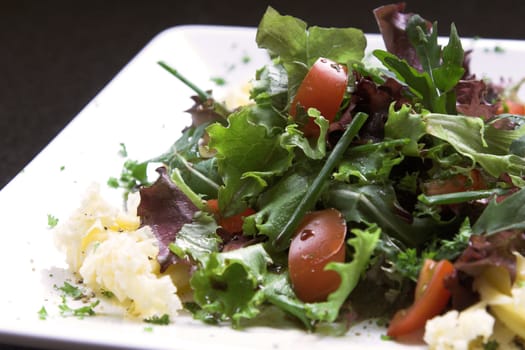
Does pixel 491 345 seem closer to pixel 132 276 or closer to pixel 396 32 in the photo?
pixel 132 276

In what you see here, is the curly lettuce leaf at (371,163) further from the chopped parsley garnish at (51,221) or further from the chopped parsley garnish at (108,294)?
the chopped parsley garnish at (51,221)

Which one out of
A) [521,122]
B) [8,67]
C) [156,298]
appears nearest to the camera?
[156,298]

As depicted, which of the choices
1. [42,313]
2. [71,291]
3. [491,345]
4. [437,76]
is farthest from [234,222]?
[491,345]

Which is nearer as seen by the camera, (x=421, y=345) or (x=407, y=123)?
(x=421, y=345)

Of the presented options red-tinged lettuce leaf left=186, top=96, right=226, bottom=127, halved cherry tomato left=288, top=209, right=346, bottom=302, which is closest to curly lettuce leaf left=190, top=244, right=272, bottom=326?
halved cherry tomato left=288, top=209, right=346, bottom=302

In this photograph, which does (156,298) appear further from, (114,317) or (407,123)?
(407,123)

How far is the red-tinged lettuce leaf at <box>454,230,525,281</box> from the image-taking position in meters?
2.03

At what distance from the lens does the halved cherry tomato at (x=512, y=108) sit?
312cm

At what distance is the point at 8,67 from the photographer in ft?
16.4

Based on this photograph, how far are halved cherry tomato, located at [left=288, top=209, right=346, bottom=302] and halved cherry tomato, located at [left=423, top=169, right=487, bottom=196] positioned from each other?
261 millimetres

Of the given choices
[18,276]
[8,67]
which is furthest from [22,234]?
[8,67]

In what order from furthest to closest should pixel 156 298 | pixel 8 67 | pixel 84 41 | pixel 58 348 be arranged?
pixel 84 41 < pixel 8 67 < pixel 156 298 < pixel 58 348

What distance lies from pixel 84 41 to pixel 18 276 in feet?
10.7

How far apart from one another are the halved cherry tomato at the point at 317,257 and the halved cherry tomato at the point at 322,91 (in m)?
0.34
